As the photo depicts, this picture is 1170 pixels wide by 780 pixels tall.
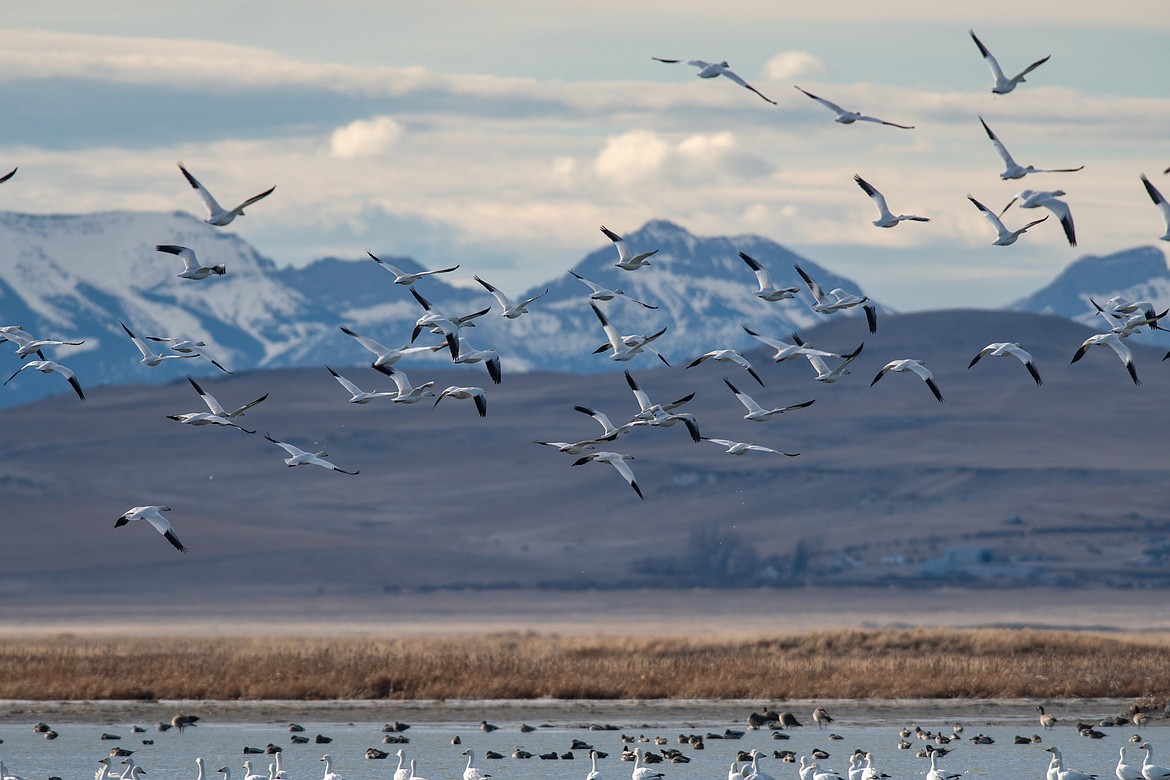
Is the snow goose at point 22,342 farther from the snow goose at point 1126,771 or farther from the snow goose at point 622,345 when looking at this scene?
the snow goose at point 1126,771

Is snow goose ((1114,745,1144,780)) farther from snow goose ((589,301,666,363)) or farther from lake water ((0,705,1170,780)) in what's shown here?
snow goose ((589,301,666,363))

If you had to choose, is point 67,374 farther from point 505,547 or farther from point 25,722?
point 505,547

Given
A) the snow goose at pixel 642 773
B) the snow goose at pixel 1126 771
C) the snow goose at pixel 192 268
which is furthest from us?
the snow goose at pixel 192 268

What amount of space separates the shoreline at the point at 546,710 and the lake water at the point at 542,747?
8.0 inches

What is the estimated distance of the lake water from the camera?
97.5ft

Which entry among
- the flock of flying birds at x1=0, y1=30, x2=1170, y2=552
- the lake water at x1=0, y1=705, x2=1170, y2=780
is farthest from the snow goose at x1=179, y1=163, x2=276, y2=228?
the lake water at x1=0, y1=705, x2=1170, y2=780

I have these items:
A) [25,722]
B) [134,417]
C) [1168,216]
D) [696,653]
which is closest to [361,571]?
[134,417]

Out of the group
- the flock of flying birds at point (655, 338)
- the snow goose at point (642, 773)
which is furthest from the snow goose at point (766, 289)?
the snow goose at point (642, 773)

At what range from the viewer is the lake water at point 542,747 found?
29719mm

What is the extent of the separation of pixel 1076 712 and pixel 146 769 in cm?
1780

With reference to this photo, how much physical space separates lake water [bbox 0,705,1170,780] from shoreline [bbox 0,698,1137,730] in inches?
8.0

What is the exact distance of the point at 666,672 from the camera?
4069 centimetres

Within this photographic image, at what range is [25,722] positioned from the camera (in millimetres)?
35062

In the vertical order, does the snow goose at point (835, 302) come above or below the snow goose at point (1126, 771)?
above
